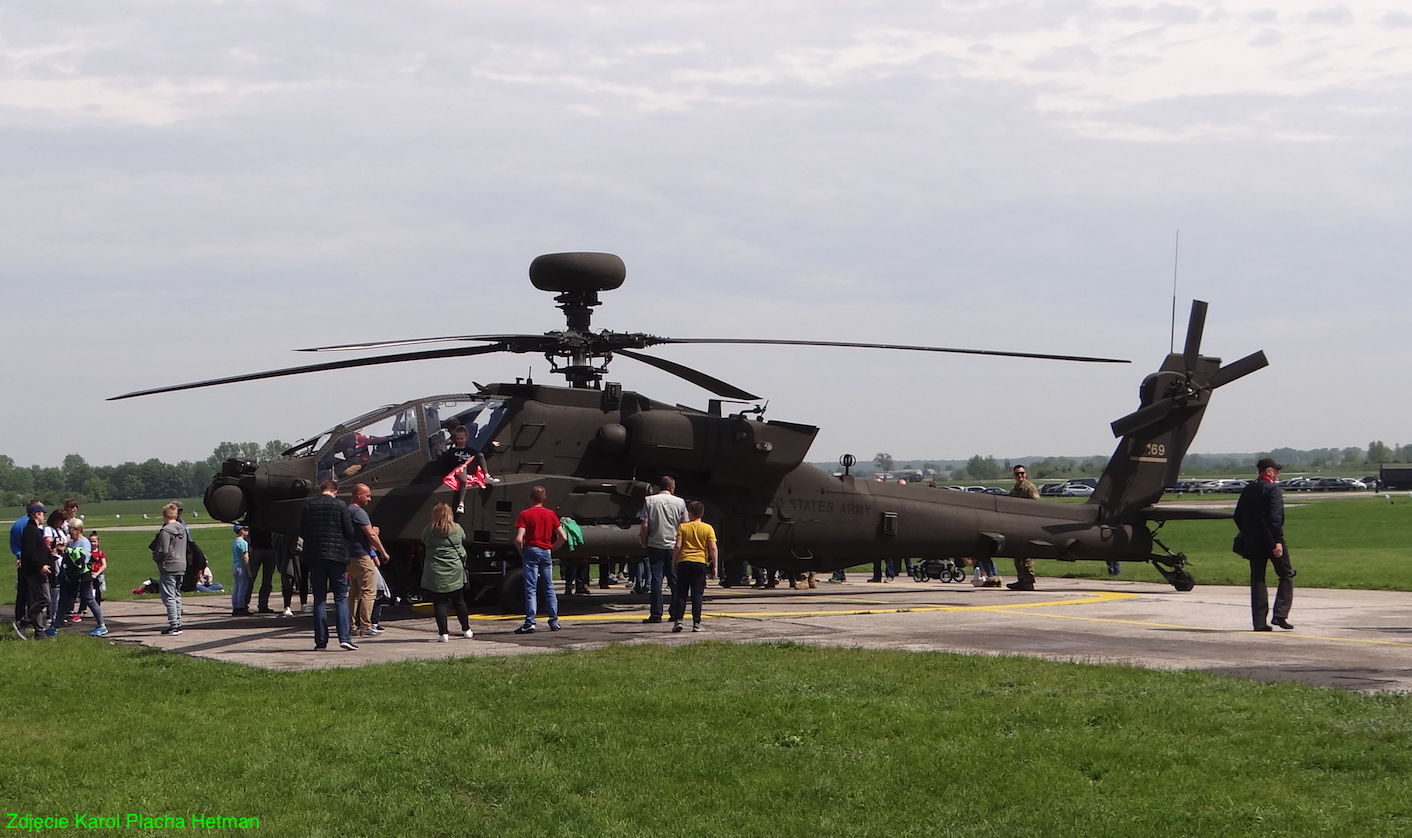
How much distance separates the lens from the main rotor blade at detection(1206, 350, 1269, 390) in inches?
755

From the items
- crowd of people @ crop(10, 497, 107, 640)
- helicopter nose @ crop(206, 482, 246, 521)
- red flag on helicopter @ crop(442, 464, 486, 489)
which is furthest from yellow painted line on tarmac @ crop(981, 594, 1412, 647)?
crowd of people @ crop(10, 497, 107, 640)

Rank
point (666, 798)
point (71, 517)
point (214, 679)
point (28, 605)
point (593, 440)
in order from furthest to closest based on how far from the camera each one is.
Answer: point (593, 440) → point (71, 517) → point (28, 605) → point (214, 679) → point (666, 798)

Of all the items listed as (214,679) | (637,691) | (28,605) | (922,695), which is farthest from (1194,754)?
(28,605)

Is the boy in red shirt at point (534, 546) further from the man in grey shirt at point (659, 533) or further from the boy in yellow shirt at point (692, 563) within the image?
the boy in yellow shirt at point (692, 563)

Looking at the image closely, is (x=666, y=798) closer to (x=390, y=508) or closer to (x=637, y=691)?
(x=637, y=691)

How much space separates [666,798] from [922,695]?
9.53 ft

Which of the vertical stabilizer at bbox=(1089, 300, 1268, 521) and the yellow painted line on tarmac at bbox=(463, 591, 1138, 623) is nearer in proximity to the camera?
A: the yellow painted line on tarmac at bbox=(463, 591, 1138, 623)

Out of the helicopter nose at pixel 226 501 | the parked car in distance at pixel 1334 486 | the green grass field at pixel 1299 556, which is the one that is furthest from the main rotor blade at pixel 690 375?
the parked car in distance at pixel 1334 486

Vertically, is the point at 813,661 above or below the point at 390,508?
below

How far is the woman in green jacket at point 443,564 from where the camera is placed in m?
13.1

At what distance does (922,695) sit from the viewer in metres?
8.85

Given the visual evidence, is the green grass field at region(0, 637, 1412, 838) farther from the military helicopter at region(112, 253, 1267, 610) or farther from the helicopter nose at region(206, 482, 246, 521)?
the military helicopter at region(112, 253, 1267, 610)

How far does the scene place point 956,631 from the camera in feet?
44.3

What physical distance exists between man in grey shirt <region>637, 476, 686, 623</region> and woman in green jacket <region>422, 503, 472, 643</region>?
219cm
